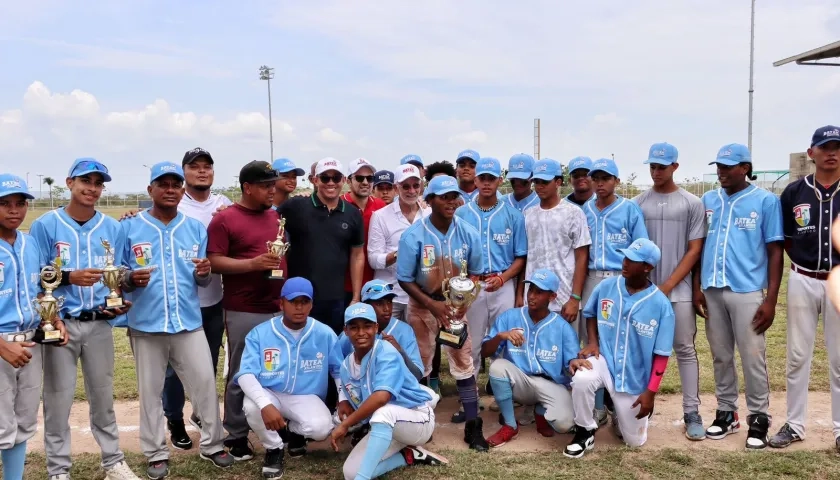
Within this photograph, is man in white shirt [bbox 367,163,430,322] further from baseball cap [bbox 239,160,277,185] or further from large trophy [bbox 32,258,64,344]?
large trophy [bbox 32,258,64,344]

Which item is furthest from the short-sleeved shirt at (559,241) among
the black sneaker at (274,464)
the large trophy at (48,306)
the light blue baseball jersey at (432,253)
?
the large trophy at (48,306)

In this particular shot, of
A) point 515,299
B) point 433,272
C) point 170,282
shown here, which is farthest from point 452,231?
point 170,282

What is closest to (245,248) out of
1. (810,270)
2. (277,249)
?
(277,249)

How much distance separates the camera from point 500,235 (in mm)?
5598

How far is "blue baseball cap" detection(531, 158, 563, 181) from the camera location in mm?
5500

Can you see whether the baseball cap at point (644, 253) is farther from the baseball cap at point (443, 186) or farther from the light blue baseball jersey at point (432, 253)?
the baseball cap at point (443, 186)

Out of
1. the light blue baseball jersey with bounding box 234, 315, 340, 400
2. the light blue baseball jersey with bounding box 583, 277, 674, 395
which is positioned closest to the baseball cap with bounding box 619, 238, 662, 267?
the light blue baseball jersey with bounding box 583, 277, 674, 395

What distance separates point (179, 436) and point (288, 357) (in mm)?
1254

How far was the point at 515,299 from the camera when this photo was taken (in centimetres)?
578

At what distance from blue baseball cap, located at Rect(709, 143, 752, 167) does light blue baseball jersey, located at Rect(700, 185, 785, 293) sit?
9.5 inches

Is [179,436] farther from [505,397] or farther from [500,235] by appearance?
[500,235]

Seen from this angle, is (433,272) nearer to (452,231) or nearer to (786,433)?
(452,231)

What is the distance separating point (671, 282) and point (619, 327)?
0.57m

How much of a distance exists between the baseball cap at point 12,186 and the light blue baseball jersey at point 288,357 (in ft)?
5.57
